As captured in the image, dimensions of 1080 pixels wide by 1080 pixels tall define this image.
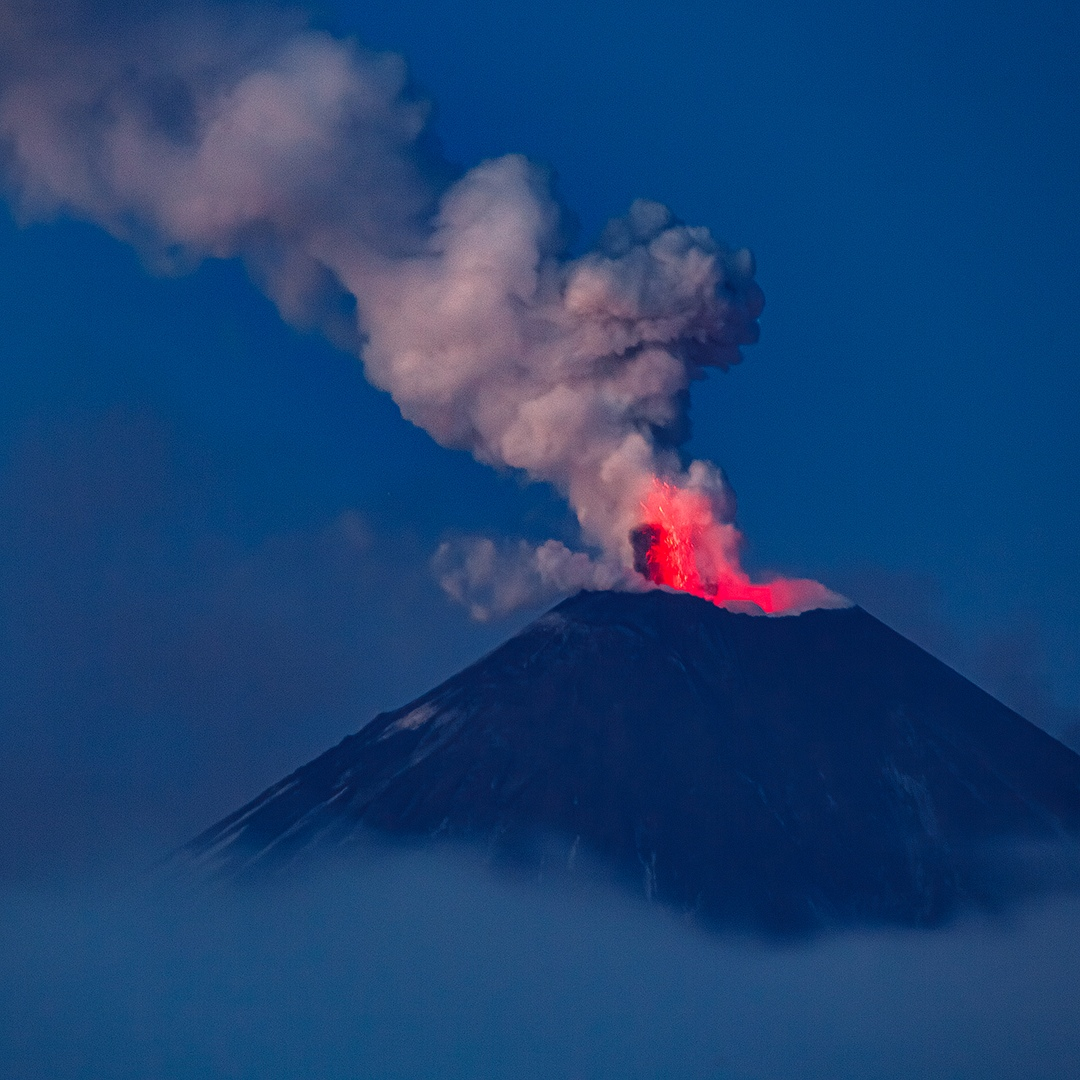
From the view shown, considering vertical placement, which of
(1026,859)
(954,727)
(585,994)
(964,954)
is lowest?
(585,994)

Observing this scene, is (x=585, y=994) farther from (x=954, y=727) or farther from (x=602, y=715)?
(x=954, y=727)

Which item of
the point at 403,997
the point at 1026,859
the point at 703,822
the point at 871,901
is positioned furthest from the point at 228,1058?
the point at 1026,859

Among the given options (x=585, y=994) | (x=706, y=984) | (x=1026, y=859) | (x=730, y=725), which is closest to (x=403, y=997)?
(x=585, y=994)

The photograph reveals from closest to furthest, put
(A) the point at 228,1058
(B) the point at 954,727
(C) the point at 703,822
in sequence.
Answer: (A) the point at 228,1058 < (C) the point at 703,822 < (B) the point at 954,727

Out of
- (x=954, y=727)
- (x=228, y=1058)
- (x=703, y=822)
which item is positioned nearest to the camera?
(x=228, y=1058)

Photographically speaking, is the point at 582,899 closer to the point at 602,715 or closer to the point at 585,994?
the point at 585,994

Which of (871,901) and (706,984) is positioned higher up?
(871,901)

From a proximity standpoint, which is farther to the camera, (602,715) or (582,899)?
(602,715)
